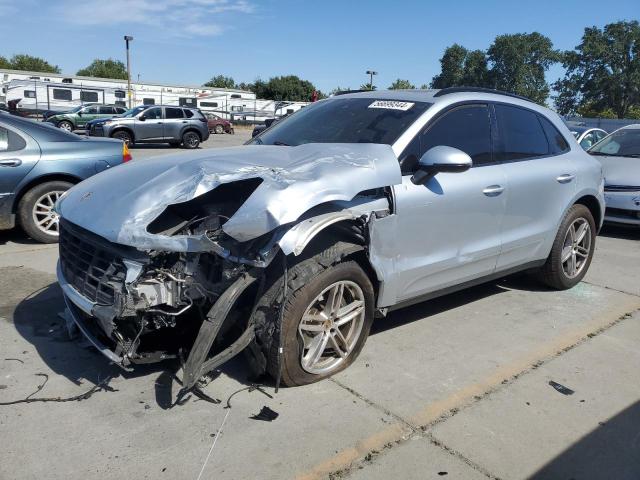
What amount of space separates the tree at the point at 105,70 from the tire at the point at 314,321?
328ft

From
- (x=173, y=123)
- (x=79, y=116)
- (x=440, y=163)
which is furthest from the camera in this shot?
(x=79, y=116)

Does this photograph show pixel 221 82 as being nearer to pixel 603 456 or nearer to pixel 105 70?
pixel 105 70

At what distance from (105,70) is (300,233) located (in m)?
107

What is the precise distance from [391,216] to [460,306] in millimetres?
1767

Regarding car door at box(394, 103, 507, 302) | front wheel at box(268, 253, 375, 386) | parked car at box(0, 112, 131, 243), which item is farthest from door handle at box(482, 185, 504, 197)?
parked car at box(0, 112, 131, 243)

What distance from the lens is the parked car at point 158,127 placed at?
21.4 m

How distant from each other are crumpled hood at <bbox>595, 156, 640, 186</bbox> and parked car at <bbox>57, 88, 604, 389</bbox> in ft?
13.8

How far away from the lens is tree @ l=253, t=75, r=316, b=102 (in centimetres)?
8481

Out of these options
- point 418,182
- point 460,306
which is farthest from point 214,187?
point 460,306

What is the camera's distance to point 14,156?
6.02 meters

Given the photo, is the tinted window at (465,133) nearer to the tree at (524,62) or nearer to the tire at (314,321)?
the tire at (314,321)

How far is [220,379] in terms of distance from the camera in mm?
3357

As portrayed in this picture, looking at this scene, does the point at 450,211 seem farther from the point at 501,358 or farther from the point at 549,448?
the point at 549,448

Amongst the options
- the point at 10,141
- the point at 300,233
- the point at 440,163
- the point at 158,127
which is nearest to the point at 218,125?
the point at 158,127
